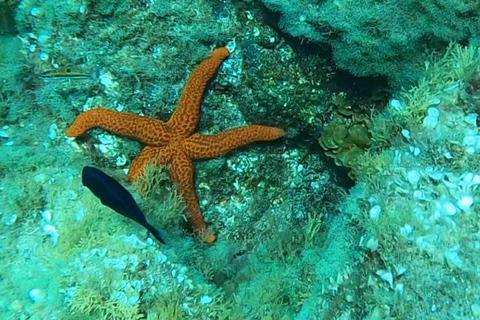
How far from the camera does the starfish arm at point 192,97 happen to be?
12.3ft

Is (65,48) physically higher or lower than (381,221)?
A: lower

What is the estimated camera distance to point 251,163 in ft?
13.5

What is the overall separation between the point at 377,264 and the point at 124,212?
1627 mm

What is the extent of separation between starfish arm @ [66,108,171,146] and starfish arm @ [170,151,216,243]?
221 millimetres

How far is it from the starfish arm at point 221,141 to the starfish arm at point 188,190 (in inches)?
4.0

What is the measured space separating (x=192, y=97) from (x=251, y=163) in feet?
2.90

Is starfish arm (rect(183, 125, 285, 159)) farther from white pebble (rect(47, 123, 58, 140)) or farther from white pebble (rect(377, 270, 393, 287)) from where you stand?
white pebble (rect(377, 270, 393, 287))

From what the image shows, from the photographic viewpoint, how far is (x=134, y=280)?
111 inches

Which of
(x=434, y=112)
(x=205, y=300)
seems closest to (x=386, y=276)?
(x=434, y=112)

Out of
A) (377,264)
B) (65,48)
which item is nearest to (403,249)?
(377,264)

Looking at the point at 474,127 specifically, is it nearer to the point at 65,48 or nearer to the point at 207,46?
the point at 207,46

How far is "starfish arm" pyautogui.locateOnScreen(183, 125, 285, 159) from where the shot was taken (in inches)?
148

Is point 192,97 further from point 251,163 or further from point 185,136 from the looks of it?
point 251,163

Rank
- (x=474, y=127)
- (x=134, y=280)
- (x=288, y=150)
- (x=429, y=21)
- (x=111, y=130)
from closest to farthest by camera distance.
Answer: (x=474, y=127)
(x=134, y=280)
(x=429, y=21)
(x=111, y=130)
(x=288, y=150)
